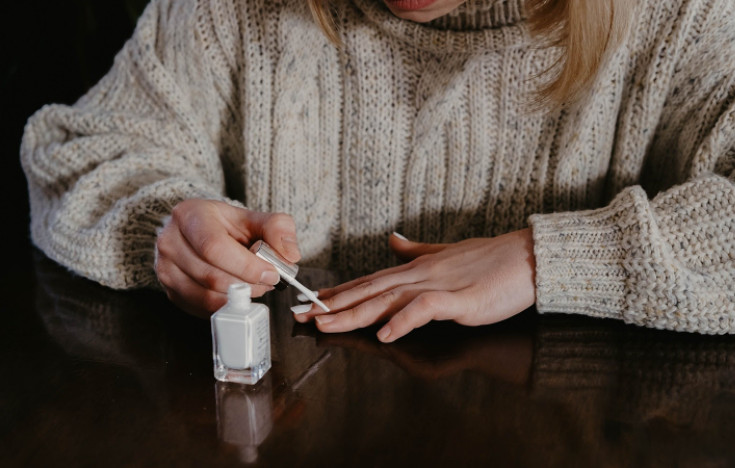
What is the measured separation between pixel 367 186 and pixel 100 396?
0.52 meters

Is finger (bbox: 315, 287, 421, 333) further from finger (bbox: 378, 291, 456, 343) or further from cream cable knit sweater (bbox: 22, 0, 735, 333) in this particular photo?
cream cable knit sweater (bbox: 22, 0, 735, 333)

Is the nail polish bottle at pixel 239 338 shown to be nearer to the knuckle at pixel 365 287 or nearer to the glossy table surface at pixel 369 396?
the glossy table surface at pixel 369 396

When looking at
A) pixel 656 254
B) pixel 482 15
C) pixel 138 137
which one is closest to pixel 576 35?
pixel 482 15

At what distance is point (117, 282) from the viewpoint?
0.76 m

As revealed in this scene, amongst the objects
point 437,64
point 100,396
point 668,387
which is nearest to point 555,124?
point 437,64

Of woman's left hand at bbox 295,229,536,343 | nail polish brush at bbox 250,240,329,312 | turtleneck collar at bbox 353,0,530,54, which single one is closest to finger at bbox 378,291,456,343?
woman's left hand at bbox 295,229,536,343

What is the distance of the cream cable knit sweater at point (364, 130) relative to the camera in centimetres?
78

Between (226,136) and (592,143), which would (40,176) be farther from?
(592,143)

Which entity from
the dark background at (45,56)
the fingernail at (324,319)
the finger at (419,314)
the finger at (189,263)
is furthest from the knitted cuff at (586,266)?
the dark background at (45,56)

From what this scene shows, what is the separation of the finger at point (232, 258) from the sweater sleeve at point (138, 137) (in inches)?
6.6

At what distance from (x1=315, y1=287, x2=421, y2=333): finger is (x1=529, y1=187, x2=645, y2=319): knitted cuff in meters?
0.15

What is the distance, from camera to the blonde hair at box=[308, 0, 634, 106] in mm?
715

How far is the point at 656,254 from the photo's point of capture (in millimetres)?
634

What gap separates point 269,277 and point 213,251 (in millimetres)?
64
